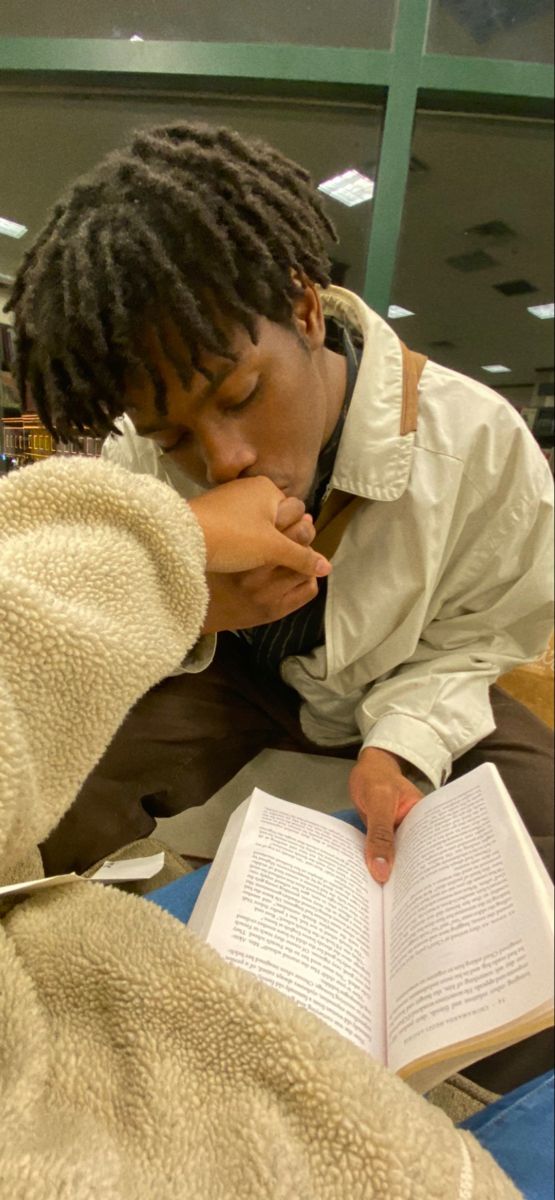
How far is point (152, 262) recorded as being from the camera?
0.40 metres

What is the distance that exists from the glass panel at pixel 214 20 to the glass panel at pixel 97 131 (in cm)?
3

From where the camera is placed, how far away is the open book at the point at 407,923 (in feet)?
0.84

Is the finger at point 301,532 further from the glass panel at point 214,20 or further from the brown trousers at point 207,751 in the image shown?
the glass panel at point 214,20

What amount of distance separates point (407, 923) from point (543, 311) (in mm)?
560

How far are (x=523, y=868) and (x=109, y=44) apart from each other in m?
0.51

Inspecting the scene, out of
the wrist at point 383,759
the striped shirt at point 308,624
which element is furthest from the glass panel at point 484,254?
the wrist at point 383,759

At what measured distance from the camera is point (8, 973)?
0.27 m

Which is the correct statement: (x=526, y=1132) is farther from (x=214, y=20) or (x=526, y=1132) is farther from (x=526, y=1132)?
(x=214, y=20)

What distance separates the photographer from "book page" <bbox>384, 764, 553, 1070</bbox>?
25cm

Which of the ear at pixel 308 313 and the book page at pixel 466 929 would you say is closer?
the book page at pixel 466 929

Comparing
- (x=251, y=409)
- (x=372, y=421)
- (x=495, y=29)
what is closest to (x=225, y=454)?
(x=251, y=409)

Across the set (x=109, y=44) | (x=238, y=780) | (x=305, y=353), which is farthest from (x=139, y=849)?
(x=109, y=44)

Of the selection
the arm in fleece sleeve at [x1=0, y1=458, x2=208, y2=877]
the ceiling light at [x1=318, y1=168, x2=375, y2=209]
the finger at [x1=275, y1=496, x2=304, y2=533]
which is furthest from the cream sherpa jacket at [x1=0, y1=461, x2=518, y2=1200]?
the ceiling light at [x1=318, y1=168, x2=375, y2=209]

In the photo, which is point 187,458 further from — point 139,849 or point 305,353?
point 139,849
